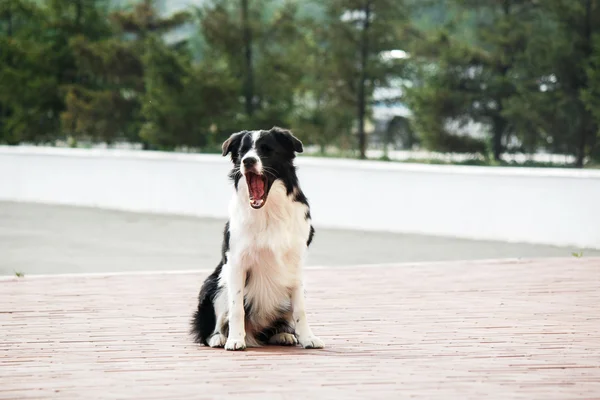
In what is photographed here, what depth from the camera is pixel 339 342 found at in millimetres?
6727

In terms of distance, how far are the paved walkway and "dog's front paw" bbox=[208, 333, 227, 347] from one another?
515 centimetres

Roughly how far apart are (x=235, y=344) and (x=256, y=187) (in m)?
0.98

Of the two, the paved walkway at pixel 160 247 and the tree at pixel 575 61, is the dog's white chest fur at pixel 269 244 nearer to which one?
the paved walkway at pixel 160 247

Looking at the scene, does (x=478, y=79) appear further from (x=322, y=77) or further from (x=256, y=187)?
(x=256, y=187)

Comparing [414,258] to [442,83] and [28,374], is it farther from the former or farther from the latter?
[442,83]

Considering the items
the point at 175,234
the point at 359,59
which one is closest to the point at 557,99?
the point at 359,59

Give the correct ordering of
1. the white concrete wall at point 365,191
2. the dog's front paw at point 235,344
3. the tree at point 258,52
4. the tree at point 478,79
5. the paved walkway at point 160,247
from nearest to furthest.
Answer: the dog's front paw at point 235,344, the paved walkway at point 160,247, the white concrete wall at point 365,191, the tree at point 478,79, the tree at point 258,52

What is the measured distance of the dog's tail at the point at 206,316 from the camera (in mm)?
6652

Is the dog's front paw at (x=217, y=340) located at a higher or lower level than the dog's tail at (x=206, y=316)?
lower

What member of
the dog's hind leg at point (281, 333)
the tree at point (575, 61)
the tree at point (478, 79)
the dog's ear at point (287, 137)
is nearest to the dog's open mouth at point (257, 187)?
the dog's ear at point (287, 137)

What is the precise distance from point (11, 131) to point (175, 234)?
13.1 metres

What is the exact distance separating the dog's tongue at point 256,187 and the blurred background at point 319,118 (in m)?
5.73

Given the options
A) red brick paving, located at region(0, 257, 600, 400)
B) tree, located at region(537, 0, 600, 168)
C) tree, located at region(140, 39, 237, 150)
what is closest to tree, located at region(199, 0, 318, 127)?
tree, located at region(140, 39, 237, 150)

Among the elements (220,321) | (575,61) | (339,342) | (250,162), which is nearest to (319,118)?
(575,61)
